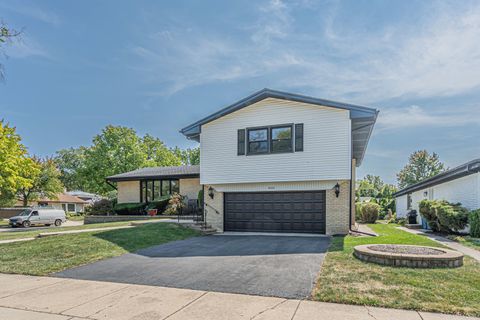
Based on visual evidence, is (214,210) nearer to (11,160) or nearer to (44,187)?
(11,160)

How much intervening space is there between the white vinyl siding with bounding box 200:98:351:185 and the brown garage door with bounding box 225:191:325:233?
36.5 inches

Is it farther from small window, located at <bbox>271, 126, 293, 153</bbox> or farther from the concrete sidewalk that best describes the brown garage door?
the concrete sidewalk

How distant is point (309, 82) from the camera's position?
1708 centimetres

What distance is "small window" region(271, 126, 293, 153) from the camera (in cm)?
1456

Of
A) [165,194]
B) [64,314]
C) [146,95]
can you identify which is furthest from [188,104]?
[64,314]

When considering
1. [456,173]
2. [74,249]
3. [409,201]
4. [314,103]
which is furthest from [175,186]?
[409,201]

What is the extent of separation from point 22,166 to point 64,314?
26143 mm

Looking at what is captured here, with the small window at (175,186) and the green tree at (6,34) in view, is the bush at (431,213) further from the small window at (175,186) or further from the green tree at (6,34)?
the green tree at (6,34)

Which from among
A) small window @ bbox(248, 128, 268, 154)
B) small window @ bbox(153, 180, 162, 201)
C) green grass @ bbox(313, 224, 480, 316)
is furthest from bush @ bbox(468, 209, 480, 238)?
small window @ bbox(153, 180, 162, 201)

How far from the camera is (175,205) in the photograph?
21.0 metres

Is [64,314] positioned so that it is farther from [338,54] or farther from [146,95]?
[146,95]

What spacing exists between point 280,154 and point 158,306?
33.8 feet

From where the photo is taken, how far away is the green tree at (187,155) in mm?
52094

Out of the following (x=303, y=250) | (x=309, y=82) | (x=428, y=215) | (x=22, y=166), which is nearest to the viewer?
(x=303, y=250)
